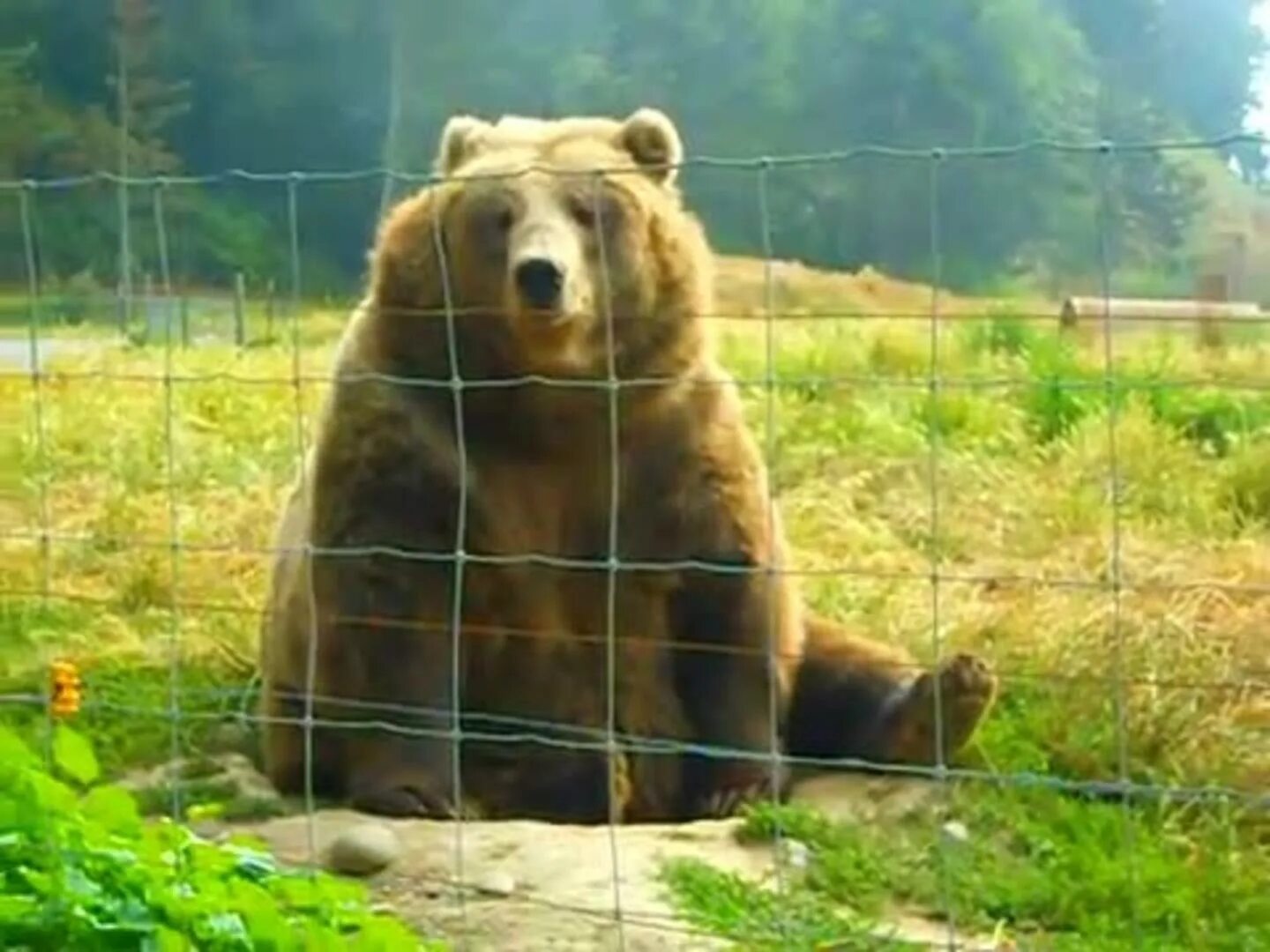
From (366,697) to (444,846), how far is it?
50 cm

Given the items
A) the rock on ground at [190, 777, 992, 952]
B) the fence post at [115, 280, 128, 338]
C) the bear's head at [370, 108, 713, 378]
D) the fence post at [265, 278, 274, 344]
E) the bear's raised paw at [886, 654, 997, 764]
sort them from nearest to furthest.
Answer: the rock on ground at [190, 777, 992, 952] < the bear's raised paw at [886, 654, 997, 764] < the bear's head at [370, 108, 713, 378] < the fence post at [265, 278, 274, 344] < the fence post at [115, 280, 128, 338]

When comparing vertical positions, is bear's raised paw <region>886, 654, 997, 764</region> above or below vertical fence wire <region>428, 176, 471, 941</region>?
below

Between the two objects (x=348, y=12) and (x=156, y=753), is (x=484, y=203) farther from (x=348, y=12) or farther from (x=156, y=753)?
(x=348, y=12)

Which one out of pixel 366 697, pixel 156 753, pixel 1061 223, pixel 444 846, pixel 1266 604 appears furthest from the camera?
pixel 1061 223

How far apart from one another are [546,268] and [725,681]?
86cm

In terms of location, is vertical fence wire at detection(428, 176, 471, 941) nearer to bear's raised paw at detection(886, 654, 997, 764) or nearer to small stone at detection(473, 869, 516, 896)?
small stone at detection(473, 869, 516, 896)

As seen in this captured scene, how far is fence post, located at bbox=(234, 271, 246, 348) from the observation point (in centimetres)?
752

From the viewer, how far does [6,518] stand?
283 inches

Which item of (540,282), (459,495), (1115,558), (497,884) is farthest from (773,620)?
(1115,558)

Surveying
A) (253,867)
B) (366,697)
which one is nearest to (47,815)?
(253,867)

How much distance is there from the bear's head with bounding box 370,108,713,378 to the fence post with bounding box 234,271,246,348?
2.70 metres

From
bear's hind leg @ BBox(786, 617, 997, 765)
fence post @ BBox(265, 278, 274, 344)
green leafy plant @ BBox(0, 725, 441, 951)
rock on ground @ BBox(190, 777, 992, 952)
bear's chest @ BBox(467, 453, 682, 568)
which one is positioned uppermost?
fence post @ BBox(265, 278, 274, 344)

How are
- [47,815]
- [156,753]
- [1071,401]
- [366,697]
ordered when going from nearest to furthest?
1. [47,815]
2. [366,697]
3. [156,753]
4. [1071,401]

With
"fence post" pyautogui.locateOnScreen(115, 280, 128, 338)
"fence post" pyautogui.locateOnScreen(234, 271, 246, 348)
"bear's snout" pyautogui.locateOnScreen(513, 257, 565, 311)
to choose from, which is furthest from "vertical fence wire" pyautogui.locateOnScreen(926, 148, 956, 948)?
"fence post" pyautogui.locateOnScreen(115, 280, 128, 338)
